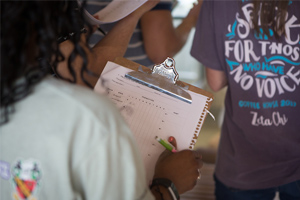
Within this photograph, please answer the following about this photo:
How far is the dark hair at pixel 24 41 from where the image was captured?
459 millimetres

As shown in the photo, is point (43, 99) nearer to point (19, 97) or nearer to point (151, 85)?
point (19, 97)

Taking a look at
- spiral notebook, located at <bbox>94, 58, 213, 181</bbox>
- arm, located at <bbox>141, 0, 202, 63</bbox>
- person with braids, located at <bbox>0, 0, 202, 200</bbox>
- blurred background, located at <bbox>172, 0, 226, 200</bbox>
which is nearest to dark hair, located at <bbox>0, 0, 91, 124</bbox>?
person with braids, located at <bbox>0, 0, 202, 200</bbox>

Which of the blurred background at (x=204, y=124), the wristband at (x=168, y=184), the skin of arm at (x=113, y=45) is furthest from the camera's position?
the blurred background at (x=204, y=124)

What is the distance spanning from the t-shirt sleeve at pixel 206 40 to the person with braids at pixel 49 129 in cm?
63

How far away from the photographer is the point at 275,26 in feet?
3.17

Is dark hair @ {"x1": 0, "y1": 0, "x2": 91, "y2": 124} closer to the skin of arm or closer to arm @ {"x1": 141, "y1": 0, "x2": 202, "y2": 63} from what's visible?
the skin of arm

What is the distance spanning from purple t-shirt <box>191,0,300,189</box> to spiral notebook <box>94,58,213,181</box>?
27 cm

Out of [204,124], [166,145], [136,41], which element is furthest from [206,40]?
[204,124]

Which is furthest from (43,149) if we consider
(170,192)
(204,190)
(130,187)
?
(204,190)

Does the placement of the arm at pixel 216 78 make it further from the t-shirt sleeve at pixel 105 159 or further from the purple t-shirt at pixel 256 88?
the t-shirt sleeve at pixel 105 159

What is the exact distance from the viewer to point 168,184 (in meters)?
0.74

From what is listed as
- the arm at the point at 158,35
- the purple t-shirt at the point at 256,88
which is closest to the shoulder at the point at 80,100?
the purple t-shirt at the point at 256,88

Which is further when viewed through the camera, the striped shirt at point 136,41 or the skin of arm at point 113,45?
the striped shirt at point 136,41

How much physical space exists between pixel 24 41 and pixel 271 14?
0.77m
